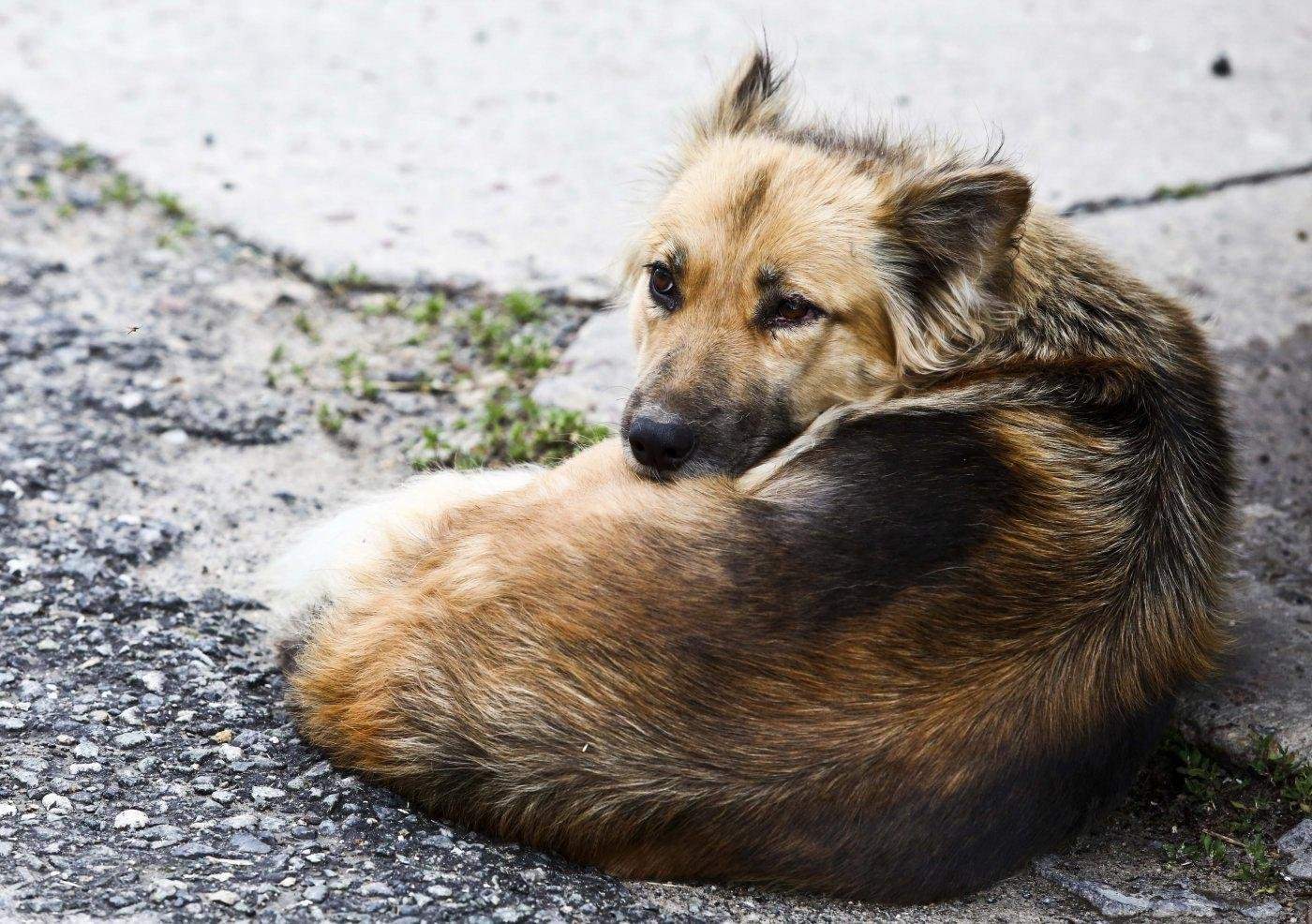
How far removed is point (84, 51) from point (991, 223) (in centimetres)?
613

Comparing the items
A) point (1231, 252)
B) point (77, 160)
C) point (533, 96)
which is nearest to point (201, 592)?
point (77, 160)

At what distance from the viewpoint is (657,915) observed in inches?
114

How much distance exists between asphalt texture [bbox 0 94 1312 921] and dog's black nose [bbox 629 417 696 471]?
107cm

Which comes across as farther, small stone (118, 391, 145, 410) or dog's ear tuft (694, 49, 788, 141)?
small stone (118, 391, 145, 410)

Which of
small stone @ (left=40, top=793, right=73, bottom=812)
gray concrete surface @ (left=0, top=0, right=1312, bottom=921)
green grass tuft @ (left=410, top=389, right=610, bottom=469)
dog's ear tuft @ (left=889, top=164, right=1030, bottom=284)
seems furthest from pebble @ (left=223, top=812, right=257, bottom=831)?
dog's ear tuft @ (left=889, top=164, right=1030, bottom=284)

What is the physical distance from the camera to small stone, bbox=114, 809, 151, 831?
3.00m

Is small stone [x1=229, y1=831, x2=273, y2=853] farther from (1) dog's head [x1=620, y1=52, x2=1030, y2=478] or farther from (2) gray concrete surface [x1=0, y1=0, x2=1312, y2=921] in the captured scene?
(1) dog's head [x1=620, y1=52, x2=1030, y2=478]

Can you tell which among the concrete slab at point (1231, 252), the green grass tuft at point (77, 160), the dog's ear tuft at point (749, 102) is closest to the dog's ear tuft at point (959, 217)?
the dog's ear tuft at point (749, 102)

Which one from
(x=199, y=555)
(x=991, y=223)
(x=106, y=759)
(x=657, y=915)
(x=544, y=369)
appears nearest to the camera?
(x=657, y=915)

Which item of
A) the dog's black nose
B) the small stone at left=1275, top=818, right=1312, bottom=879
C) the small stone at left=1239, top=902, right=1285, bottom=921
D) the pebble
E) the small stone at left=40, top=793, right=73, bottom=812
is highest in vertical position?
the dog's black nose

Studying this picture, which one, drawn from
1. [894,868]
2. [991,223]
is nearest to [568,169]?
[991,223]

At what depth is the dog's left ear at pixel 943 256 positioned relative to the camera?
3715mm

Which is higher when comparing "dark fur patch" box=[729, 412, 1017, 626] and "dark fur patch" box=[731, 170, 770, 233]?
"dark fur patch" box=[731, 170, 770, 233]

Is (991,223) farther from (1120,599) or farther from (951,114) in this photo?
(951,114)
